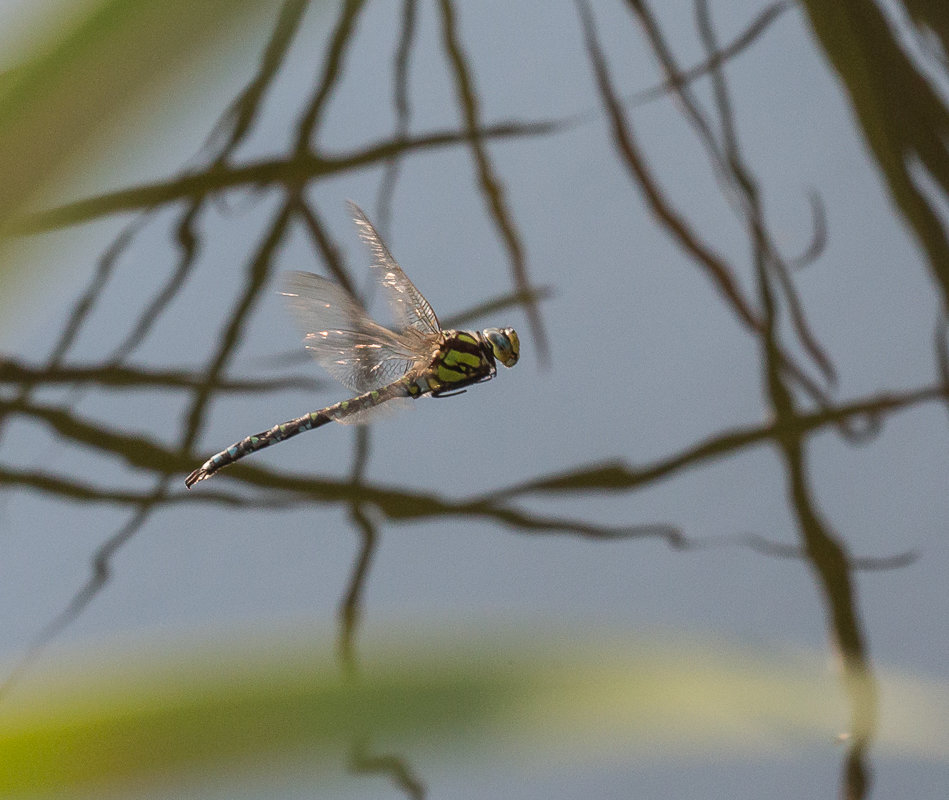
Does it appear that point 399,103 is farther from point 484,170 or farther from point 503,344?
point 503,344

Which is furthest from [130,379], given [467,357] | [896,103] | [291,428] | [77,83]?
[896,103]

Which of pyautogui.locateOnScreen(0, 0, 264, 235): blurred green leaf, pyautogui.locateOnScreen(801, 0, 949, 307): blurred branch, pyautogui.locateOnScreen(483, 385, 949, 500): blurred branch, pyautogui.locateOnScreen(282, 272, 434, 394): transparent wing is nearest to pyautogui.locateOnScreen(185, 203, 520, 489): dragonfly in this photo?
pyautogui.locateOnScreen(282, 272, 434, 394): transparent wing

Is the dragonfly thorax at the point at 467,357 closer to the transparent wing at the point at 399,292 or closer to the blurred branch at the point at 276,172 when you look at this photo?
the transparent wing at the point at 399,292

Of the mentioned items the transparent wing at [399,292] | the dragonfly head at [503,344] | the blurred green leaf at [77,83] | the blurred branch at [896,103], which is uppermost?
the blurred branch at [896,103]

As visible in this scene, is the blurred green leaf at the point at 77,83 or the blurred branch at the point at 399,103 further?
the blurred branch at the point at 399,103

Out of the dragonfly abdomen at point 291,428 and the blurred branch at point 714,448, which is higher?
the dragonfly abdomen at point 291,428

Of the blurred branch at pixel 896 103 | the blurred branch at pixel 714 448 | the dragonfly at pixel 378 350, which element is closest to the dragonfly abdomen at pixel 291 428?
the dragonfly at pixel 378 350

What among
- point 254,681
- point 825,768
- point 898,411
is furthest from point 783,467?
point 254,681
